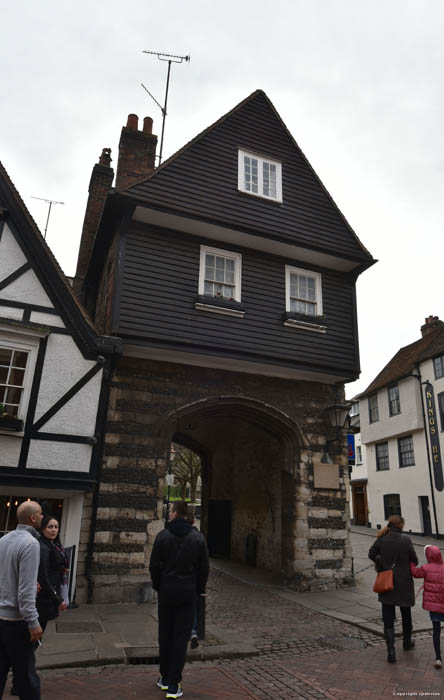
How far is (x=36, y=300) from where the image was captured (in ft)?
31.6

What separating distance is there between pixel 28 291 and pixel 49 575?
19.9ft

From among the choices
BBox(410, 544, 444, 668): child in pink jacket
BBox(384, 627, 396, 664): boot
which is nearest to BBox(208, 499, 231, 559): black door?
BBox(384, 627, 396, 664): boot

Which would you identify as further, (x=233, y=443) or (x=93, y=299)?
(x=233, y=443)

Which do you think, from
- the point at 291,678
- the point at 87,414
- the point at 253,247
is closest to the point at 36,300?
the point at 87,414

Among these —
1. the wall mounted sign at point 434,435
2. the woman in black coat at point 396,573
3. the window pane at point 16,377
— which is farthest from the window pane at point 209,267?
the wall mounted sign at point 434,435

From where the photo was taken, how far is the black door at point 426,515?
2470cm

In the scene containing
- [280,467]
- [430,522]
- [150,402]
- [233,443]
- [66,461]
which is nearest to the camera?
[66,461]

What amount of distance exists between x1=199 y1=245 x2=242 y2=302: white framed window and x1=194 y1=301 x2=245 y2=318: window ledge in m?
0.29

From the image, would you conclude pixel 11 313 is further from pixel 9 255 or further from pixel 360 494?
pixel 360 494

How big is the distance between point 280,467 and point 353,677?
770 centimetres

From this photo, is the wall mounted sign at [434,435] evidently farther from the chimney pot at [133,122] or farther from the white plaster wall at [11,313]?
the white plaster wall at [11,313]

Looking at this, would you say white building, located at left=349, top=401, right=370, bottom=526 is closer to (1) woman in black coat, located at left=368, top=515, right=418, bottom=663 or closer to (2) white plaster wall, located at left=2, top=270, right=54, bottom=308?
(2) white plaster wall, located at left=2, top=270, right=54, bottom=308

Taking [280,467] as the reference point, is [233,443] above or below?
above

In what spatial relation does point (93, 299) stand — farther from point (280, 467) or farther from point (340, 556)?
point (340, 556)
